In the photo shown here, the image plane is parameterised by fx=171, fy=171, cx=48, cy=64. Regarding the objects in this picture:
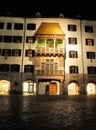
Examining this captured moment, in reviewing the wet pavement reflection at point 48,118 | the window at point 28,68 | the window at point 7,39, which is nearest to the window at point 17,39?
the window at point 7,39

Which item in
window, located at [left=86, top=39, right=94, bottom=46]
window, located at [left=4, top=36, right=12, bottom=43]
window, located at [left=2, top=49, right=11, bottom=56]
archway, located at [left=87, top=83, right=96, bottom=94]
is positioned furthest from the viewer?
window, located at [left=86, top=39, right=94, bottom=46]

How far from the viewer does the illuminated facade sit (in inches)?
1248

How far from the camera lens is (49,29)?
33.5 metres

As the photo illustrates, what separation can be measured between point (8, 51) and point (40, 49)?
619 centimetres

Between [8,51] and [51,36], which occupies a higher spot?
[51,36]

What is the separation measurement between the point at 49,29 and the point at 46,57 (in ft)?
18.8

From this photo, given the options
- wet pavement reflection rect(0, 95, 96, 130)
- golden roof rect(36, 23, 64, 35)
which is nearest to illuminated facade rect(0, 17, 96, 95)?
golden roof rect(36, 23, 64, 35)

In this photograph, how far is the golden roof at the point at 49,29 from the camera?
3297cm

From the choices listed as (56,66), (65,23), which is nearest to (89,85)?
(56,66)

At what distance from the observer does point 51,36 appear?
32.6m

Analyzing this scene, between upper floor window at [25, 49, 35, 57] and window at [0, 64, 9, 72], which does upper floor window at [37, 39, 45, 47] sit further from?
window at [0, 64, 9, 72]

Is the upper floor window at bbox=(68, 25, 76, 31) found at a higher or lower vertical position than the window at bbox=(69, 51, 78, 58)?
higher

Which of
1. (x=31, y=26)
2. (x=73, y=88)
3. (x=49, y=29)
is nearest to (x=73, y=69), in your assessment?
(x=73, y=88)

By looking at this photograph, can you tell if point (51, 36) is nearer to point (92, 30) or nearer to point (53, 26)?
point (53, 26)
